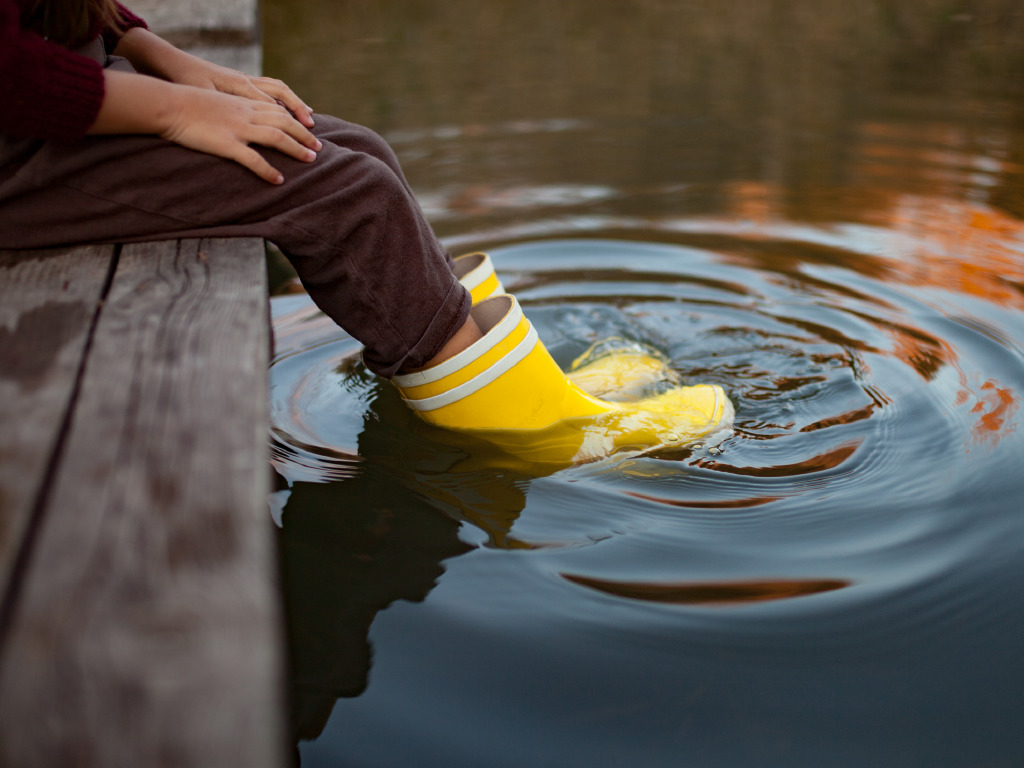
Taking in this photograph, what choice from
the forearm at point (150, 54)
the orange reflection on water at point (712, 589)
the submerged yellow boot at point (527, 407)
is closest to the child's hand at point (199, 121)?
the forearm at point (150, 54)

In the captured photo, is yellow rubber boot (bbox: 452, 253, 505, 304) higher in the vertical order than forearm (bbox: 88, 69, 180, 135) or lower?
lower

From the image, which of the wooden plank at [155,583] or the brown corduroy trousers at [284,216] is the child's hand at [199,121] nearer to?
the brown corduroy trousers at [284,216]

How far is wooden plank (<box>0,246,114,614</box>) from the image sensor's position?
755 millimetres

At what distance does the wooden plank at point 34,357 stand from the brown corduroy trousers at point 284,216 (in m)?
0.07

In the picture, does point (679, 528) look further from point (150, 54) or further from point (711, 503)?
point (150, 54)

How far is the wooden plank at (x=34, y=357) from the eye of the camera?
755 mm

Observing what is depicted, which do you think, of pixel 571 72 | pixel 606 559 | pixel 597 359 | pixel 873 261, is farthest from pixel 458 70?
pixel 606 559

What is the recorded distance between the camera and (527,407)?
64.7 inches

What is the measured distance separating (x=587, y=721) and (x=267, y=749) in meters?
0.63

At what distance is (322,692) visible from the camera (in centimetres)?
116

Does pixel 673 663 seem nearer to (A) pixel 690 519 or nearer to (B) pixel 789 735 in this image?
(B) pixel 789 735

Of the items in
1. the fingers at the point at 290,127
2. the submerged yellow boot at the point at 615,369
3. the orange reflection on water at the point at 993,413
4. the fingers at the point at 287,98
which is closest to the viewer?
the fingers at the point at 290,127

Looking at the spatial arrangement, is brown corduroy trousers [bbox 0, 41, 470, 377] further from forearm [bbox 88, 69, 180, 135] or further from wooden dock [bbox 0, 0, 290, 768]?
wooden dock [bbox 0, 0, 290, 768]

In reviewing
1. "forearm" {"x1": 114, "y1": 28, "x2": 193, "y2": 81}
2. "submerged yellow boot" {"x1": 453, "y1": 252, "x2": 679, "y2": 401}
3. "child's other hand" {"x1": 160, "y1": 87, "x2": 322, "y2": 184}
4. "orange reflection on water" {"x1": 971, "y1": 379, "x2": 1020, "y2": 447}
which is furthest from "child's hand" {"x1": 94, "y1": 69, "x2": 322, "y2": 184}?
"orange reflection on water" {"x1": 971, "y1": 379, "x2": 1020, "y2": 447}
